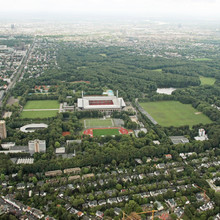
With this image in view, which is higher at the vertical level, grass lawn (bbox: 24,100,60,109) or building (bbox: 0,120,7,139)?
building (bbox: 0,120,7,139)

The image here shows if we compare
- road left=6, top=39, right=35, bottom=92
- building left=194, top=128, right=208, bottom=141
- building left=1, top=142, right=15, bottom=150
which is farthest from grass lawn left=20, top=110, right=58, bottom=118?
building left=194, top=128, right=208, bottom=141

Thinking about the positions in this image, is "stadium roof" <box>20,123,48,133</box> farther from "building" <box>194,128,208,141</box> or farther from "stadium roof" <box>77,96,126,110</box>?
"building" <box>194,128,208,141</box>

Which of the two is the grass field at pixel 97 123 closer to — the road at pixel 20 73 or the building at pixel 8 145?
the building at pixel 8 145

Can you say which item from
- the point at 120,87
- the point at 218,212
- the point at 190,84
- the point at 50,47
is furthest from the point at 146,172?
the point at 50,47

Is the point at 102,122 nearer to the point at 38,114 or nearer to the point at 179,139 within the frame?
the point at 38,114

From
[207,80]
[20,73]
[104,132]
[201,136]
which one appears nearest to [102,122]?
[104,132]

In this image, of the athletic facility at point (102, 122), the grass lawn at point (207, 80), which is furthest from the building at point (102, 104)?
the grass lawn at point (207, 80)

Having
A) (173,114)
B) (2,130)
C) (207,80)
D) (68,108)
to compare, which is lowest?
(207,80)
